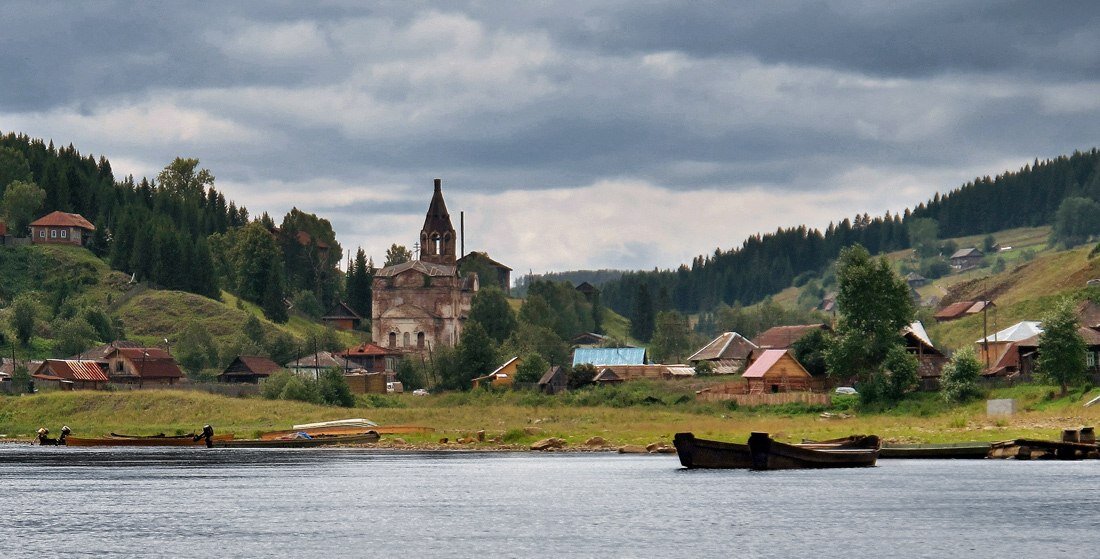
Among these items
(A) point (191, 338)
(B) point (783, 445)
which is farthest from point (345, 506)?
(A) point (191, 338)

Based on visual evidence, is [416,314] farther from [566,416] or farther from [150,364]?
[566,416]

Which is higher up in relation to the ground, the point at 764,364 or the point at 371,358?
the point at 371,358

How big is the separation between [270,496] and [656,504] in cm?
1661

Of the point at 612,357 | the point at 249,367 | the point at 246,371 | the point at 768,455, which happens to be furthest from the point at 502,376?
the point at 768,455

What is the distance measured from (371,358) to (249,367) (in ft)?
74.9

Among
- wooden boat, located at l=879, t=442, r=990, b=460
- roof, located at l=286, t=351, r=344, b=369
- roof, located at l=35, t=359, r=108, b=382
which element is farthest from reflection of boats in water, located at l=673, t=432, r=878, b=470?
roof, located at l=286, t=351, r=344, b=369

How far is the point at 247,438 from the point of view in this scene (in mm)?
115125

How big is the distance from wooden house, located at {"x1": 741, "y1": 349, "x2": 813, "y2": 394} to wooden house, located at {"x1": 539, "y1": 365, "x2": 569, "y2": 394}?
907 inches

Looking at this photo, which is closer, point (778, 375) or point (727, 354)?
point (778, 375)

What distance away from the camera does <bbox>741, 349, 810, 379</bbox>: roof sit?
125875 millimetres

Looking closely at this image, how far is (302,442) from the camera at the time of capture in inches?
4264

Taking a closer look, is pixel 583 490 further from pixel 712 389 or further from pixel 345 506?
pixel 712 389

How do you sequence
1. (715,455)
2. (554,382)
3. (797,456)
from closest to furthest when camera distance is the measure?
(797,456) < (715,455) < (554,382)

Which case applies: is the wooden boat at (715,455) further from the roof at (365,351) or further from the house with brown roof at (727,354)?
the roof at (365,351)
